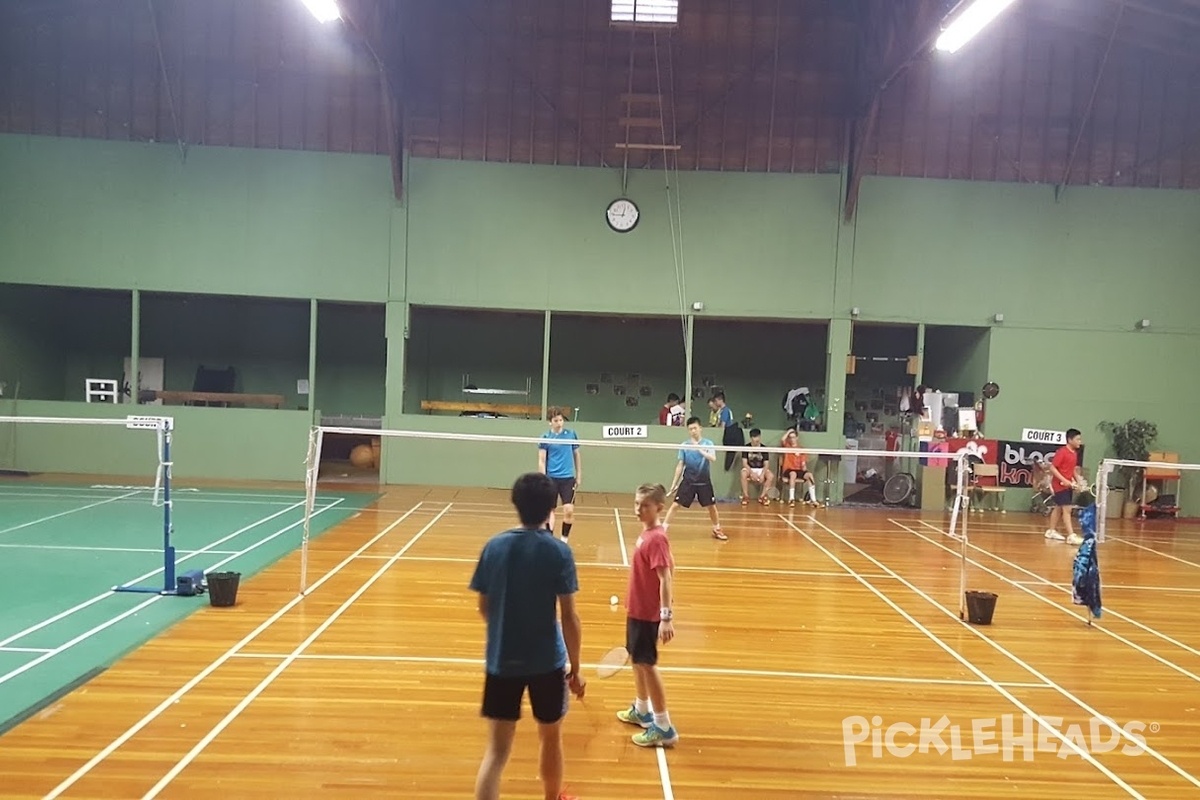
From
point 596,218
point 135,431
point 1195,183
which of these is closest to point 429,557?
point 596,218

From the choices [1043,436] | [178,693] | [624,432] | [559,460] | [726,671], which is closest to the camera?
[178,693]

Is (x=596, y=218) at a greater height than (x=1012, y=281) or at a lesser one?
greater

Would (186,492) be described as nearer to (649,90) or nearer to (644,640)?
(644,640)

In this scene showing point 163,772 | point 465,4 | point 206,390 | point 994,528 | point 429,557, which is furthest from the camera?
point 206,390

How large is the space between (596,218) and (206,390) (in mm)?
11434

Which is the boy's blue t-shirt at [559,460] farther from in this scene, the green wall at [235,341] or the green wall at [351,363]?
the green wall at [235,341]

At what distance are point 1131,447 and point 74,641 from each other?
64.9 feet

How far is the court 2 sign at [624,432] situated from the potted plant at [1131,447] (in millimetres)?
10919

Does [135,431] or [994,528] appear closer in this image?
[994,528]

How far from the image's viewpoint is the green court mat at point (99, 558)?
5.93 metres

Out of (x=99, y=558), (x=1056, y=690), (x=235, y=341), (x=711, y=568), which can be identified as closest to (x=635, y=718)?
(x=1056, y=690)

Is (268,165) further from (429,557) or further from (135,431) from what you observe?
(429,557)

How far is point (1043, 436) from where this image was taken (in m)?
16.8

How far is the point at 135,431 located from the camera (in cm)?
1711
